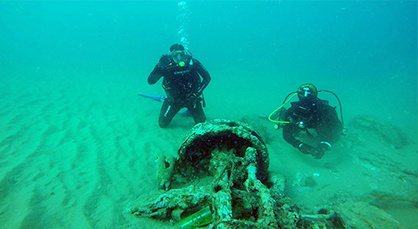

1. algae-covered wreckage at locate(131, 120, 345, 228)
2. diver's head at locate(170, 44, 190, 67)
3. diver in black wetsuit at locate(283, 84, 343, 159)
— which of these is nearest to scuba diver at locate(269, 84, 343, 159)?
diver in black wetsuit at locate(283, 84, 343, 159)

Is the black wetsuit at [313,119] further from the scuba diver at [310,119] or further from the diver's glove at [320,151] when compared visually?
the diver's glove at [320,151]

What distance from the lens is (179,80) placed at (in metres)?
5.65

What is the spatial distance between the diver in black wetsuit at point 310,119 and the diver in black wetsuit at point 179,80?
2674mm

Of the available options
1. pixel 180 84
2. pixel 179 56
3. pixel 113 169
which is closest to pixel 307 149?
pixel 180 84

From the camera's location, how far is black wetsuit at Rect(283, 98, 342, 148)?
4.91 m

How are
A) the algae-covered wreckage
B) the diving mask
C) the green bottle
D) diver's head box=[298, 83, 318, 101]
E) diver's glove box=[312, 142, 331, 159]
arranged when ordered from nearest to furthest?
1. the algae-covered wreckage
2. the green bottle
3. diver's glove box=[312, 142, 331, 159]
4. diver's head box=[298, 83, 318, 101]
5. the diving mask

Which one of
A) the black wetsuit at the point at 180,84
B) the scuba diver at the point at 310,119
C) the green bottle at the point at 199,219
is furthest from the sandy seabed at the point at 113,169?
the black wetsuit at the point at 180,84

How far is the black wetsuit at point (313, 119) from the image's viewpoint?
4906mm

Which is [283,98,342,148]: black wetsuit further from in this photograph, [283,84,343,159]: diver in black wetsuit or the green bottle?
the green bottle

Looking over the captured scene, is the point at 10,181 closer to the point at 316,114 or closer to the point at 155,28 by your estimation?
the point at 316,114

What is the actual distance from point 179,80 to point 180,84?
126 mm

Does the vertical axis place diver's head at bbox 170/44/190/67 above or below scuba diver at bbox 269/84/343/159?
above

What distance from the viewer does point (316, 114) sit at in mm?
5020

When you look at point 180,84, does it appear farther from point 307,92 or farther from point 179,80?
point 307,92
